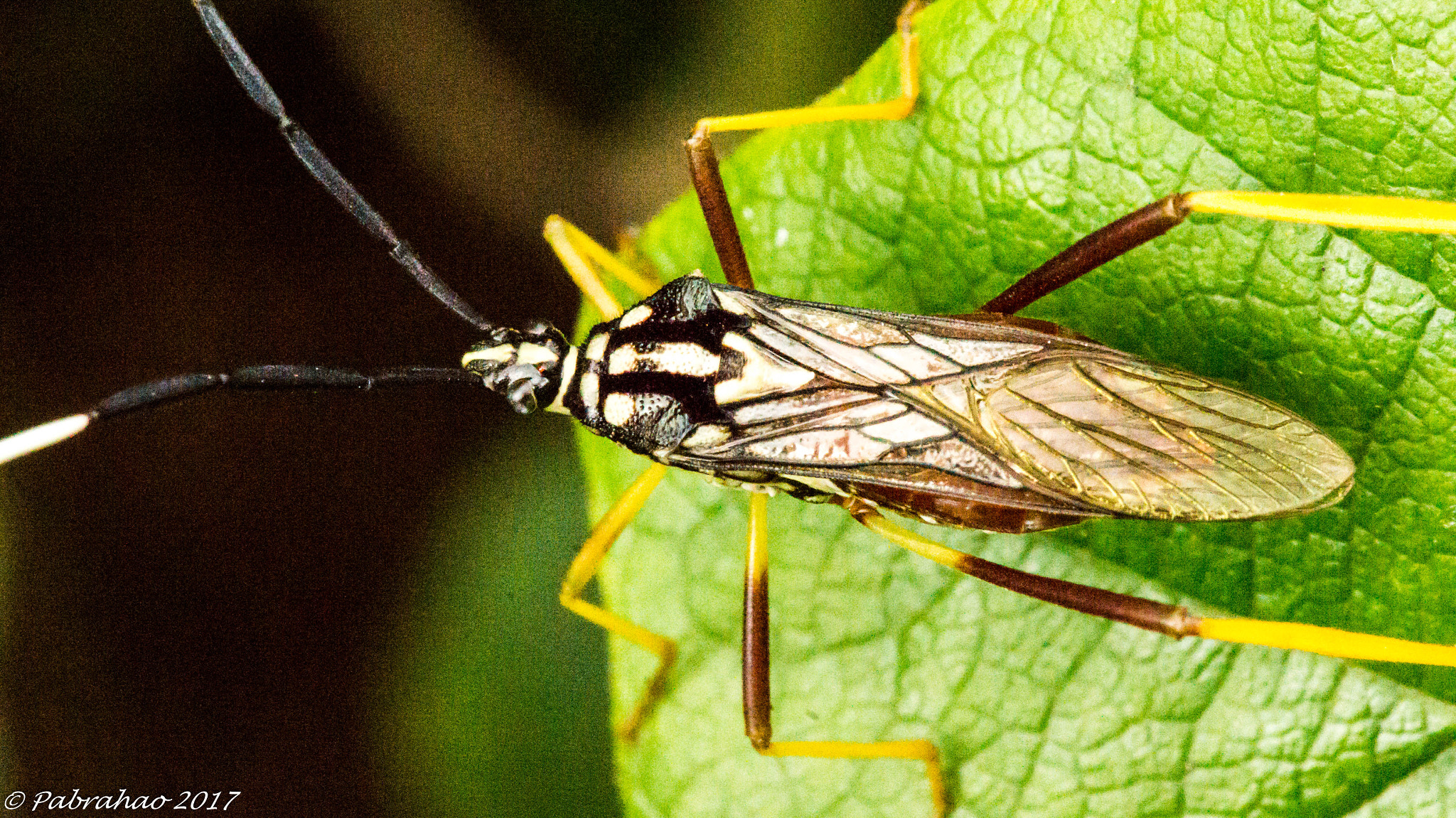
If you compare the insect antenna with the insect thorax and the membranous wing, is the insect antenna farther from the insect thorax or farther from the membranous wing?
the membranous wing

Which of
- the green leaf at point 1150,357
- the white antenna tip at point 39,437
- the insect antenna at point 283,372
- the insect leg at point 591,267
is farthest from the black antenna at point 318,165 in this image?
the white antenna tip at point 39,437

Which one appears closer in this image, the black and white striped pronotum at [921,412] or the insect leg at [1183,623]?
the insect leg at [1183,623]

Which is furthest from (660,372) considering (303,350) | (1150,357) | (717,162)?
(303,350)

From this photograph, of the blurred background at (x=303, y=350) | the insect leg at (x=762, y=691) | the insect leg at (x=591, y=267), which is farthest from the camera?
the blurred background at (x=303, y=350)

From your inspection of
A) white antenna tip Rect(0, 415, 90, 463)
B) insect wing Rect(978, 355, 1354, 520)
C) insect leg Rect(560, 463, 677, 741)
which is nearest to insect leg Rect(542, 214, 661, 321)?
insect leg Rect(560, 463, 677, 741)

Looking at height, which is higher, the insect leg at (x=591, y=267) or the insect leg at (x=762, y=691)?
the insect leg at (x=591, y=267)

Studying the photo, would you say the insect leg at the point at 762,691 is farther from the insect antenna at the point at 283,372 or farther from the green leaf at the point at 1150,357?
the insect antenna at the point at 283,372

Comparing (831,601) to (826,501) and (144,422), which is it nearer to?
(826,501)
